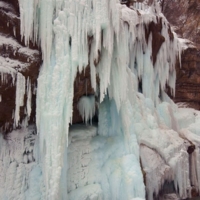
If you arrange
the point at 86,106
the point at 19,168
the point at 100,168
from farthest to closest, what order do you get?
the point at 86,106 < the point at 100,168 < the point at 19,168

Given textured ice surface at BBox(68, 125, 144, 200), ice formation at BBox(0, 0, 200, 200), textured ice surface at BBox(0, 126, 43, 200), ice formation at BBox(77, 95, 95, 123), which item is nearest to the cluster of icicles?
ice formation at BBox(0, 0, 200, 200)

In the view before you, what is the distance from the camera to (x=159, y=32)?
321 inches

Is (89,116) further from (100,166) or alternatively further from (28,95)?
(28,95)

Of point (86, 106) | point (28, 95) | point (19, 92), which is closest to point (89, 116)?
point (86, 106)

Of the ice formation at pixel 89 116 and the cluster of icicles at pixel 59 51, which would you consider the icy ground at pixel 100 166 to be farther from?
the cluster of icicles at pixel 59 51

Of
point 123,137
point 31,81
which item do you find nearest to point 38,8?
point 31,81

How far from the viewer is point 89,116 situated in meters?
6.20

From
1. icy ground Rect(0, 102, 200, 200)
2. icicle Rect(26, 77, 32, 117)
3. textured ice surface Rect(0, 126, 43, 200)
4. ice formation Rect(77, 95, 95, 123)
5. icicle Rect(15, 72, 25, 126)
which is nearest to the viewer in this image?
icicle Rect(15, 72, 25, 126)

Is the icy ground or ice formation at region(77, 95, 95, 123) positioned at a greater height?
ice formation at region(77, 95, 95, 123)

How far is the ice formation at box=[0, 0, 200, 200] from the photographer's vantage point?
4332mm

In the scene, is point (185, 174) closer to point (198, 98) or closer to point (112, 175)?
point (112, 175)

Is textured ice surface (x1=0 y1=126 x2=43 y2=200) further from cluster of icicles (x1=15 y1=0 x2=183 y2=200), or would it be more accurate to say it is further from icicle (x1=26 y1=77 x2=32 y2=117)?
icicle (x1=26 y1=77 x2=32 y2=117)

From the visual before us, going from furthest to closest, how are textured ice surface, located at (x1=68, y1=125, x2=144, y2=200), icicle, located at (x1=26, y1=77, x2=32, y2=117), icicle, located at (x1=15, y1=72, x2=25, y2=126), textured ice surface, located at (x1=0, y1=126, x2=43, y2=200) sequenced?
textured ice surface, located at (x1=68, y1=125, x2=144, y2=200), textured ice surface, located at (x1=0, y1=126, x2=43, y2=200), icicle, located at (x1=26, y1=77, x2=32, y2=117), icicle, located at (x1=15, y1=72, x2=25, y2=126)

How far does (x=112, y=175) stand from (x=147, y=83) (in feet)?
12.2
